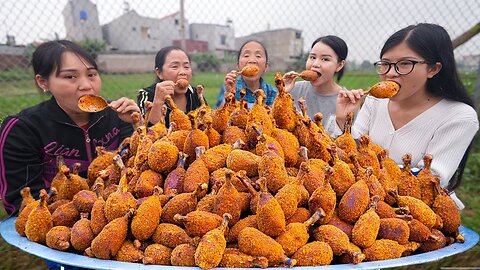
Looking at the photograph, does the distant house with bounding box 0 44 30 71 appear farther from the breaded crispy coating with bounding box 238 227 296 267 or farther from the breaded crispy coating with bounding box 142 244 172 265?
the breaded crispy coating with bounding box 238 227 296 267

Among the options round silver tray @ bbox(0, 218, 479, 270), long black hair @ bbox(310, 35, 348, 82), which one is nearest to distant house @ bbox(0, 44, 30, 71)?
long black hair @ bbox(310, 35, 348, 82)

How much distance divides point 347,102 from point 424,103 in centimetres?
51

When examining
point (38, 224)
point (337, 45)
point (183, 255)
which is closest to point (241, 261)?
point (183, 255)

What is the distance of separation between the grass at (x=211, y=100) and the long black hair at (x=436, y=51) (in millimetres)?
1429

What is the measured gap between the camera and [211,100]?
912cm

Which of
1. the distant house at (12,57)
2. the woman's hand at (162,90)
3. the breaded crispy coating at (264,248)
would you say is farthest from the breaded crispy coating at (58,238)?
the distant house at (12,57)

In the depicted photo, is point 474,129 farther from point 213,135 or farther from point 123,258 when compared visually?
point 123,258

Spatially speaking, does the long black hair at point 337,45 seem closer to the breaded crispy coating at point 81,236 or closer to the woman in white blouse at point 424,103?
the woman in white blouse at point 424,103

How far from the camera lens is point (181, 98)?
3.36 metres

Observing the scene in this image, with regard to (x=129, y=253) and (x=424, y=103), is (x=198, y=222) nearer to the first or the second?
(x=129, y=253)

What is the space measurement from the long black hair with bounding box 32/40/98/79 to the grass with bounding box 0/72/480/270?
169 cm

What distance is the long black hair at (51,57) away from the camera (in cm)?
222

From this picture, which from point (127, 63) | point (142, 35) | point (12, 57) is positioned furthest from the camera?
point (127, 63)

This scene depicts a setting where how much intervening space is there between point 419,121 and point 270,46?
695cm
